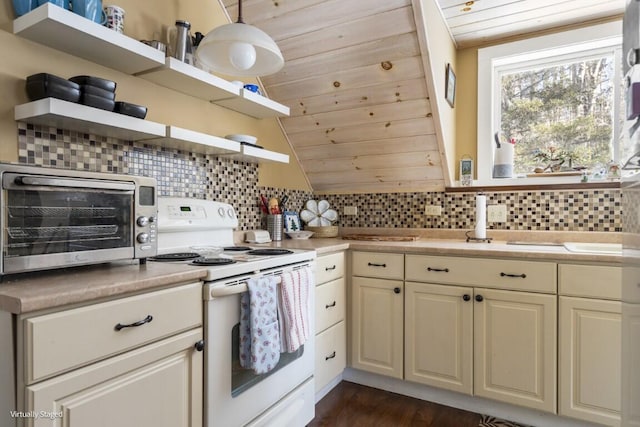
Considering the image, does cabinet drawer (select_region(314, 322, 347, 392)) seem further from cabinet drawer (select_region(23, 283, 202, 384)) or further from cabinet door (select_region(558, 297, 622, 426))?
cabinet door (select_region(558, 297, 622, 426))

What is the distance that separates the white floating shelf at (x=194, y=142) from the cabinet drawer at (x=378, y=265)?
959 mm

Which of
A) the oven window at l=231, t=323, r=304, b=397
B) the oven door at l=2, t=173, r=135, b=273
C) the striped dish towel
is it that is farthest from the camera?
the striped dish towel

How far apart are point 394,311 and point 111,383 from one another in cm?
154

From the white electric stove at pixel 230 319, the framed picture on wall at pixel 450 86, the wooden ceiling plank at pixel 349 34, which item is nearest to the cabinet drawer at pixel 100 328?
the white electric stove at pixel 230 319

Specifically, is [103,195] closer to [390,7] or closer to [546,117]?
[390,7]

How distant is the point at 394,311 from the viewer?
7.23 ft

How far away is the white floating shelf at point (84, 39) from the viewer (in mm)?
1268

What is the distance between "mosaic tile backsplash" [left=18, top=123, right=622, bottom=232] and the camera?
151 centimetres

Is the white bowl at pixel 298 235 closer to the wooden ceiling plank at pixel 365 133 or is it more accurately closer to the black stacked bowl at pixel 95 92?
the wooden ceiling plank at pixel 365 133

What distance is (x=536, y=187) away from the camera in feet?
7.94

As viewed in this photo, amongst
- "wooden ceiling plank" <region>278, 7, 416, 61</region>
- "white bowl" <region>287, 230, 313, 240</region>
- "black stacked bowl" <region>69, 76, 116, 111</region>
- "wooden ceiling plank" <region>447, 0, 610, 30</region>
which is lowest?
"white bowl" <region>287, 230, 313, 240</region>

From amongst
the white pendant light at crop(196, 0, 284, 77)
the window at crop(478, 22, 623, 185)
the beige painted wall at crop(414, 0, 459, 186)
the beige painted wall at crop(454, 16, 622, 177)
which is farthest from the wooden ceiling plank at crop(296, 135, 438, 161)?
the white pendant light at crop(196, 0, 284, 77)

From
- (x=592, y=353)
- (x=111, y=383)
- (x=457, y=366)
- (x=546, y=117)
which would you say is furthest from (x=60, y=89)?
(x=546, y=117)

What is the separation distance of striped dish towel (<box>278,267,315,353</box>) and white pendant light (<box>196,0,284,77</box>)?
34.4 inches
